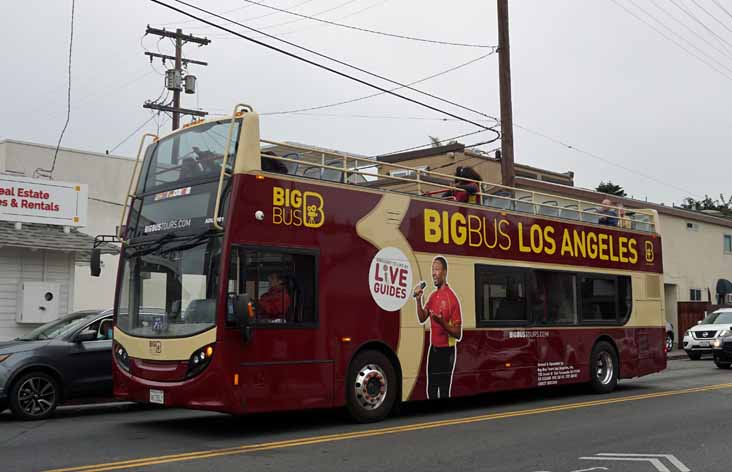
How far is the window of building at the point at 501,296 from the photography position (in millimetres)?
12938

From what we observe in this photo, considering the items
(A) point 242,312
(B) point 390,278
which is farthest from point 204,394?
(B) point 390,278

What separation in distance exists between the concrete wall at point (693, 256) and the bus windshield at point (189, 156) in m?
27.7

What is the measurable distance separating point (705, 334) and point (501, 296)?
643 inches

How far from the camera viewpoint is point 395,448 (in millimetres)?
8930

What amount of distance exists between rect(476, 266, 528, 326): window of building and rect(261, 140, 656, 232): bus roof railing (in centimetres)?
113

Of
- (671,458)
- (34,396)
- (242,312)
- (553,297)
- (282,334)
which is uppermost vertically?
(553,297)

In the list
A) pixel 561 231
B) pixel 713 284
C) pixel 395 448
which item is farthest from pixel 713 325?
pixel 395 448

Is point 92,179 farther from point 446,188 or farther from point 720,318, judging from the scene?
point 720,318

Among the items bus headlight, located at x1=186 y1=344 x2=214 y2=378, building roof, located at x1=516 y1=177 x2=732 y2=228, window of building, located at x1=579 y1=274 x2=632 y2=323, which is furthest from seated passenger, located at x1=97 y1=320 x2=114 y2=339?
building roof, located at x1=516 y1=177 x2=732 y2=228

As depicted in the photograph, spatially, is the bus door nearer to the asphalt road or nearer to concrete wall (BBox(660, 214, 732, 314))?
the asphalt road

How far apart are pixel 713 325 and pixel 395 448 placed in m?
21.4

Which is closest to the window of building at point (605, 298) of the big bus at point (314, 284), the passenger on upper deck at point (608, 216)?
the big bus at point (314, 284)

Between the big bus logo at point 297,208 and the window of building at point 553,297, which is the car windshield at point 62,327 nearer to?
the big bus logo at point 297,208

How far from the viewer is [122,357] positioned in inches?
418
